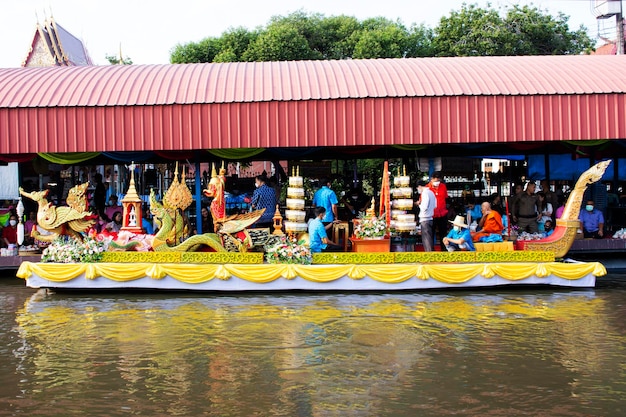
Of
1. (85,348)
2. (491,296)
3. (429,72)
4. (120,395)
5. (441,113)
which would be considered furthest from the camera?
(429,72)

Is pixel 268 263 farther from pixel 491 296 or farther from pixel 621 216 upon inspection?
pixel 621 216

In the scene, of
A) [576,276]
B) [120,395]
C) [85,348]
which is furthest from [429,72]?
[120,395]

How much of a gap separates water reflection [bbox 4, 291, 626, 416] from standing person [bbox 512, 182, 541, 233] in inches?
145

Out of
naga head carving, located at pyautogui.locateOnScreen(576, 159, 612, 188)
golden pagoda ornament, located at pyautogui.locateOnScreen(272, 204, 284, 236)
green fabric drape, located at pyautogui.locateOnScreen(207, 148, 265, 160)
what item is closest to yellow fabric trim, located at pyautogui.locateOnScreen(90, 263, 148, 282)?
golden pagoda ornament, located at pyautogui.locateOnScreen(272, 204, 284, 236)

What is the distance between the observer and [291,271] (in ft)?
42.0

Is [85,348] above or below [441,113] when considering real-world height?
below

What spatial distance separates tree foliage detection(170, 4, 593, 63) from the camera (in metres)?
34.7

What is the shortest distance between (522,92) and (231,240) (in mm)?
6621

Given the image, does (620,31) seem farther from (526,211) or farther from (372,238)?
(372,238)

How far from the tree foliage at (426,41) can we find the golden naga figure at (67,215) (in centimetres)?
2278

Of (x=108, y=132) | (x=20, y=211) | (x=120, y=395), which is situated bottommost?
(x=120, y=395)

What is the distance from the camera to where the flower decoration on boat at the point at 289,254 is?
515 inches

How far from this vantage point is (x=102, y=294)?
1312 cm

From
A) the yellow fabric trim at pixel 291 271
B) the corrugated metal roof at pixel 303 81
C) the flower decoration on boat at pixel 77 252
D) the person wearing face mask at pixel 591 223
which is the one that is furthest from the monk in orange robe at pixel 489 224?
the flower decoration on boat at pixel 77 252
